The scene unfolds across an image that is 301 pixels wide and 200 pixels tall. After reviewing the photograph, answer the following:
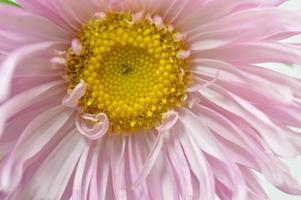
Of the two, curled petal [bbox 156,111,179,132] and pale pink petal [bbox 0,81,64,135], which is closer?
pale pink petal [bbox 0,81,64,135]

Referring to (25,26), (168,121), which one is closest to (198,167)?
(168,121)

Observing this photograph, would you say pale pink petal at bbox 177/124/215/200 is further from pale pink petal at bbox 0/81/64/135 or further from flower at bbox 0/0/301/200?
pale pink petal at bbox 0/81/64/135

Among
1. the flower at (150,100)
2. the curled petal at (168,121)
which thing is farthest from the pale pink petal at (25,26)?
the curled petal at (168,121)

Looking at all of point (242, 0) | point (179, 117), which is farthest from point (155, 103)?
point (242, 0)

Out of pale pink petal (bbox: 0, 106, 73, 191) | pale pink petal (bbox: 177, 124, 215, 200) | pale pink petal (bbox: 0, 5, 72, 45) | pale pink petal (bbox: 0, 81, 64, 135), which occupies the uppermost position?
pale pink petal (bbox: 0, 5, 72, 45)

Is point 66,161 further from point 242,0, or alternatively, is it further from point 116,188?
point 242,0

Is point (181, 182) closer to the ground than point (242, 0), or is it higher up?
closer to the ground

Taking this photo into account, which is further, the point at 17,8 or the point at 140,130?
the point at 140,130

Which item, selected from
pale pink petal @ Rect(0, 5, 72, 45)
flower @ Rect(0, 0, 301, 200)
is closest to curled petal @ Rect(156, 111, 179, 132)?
flower @ Rect(0, 0, 301, 200)
